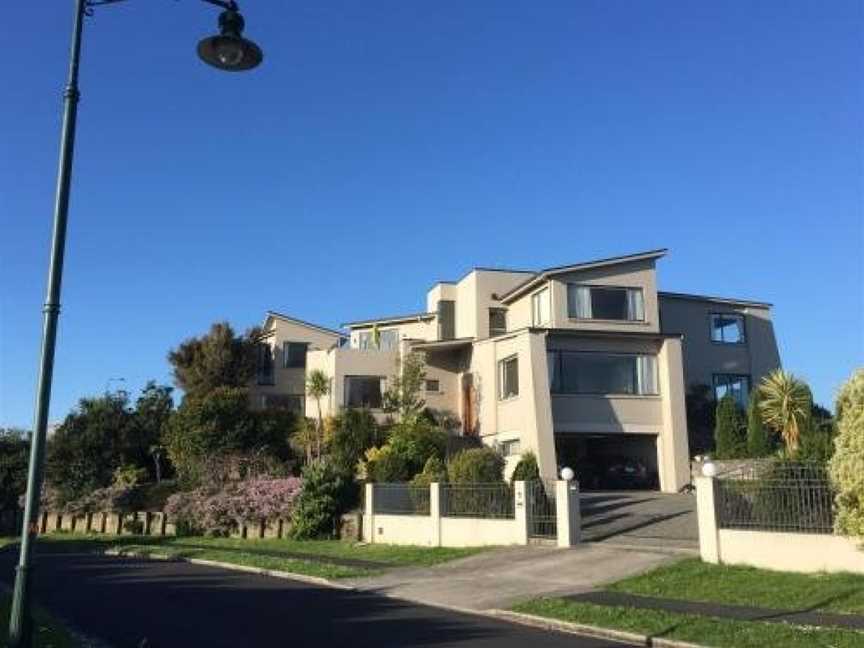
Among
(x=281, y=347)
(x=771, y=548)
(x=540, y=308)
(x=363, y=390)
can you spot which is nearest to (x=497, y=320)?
(x=540, y=308)

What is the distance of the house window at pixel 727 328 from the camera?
4209 cm

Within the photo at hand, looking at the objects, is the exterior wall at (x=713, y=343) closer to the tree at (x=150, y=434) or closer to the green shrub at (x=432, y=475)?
the green shrub at (x=432, y=475)

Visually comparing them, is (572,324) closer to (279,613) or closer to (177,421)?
(177,421)

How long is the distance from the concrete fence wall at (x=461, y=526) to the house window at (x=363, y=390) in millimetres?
16866

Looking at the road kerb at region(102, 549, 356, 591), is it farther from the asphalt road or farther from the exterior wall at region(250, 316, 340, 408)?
the exterior wall at region(250, 316, 340, 408)

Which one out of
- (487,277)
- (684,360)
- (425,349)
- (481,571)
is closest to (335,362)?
(425,349)

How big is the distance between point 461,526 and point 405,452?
32.0 feet

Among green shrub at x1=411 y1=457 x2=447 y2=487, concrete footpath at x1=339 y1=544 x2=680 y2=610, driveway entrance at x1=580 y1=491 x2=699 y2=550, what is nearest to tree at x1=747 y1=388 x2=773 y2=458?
driveway entrance at x1=580 y1=491 x2=699 y2=550

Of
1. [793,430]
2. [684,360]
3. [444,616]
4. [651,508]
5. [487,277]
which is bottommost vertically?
[444,616]

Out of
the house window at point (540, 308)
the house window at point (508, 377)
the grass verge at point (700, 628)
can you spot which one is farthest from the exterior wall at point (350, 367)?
the grass verge at point (700, 628)

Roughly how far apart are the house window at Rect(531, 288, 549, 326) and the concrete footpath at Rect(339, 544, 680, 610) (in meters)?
16.6

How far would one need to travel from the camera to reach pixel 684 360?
1612 inches

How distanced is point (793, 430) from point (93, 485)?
28147 mm

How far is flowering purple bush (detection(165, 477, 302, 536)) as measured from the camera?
32188mm
